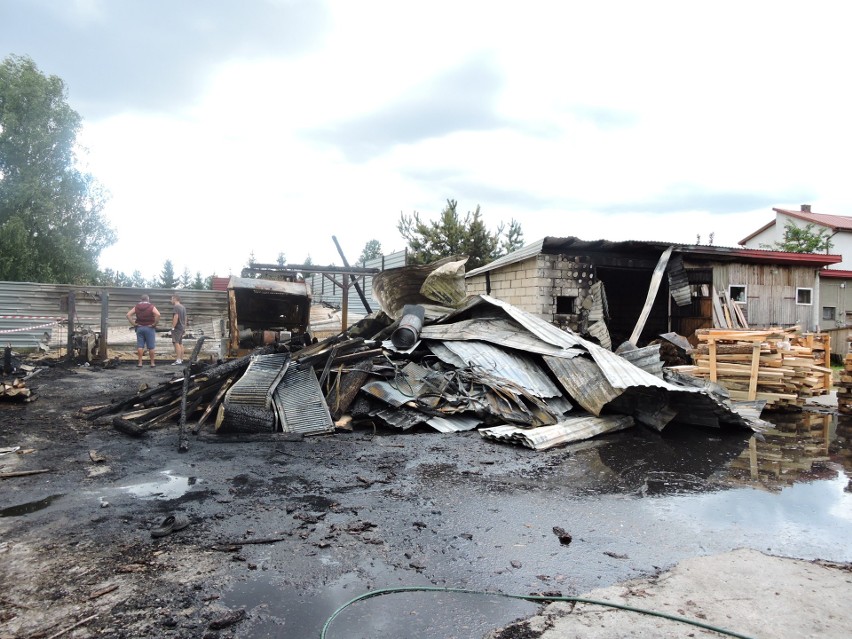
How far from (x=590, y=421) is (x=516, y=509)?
337 centimetres

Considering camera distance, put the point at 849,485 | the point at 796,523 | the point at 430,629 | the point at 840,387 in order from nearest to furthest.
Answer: the point at 430,629, the point at 796,523, the point at 849,485, the point at 840,387

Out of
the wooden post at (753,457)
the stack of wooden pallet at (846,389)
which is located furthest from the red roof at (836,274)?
the wooden post at (753,457)

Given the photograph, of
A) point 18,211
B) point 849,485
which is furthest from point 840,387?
point 18,211

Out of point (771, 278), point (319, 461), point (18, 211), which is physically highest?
point (18, 211)

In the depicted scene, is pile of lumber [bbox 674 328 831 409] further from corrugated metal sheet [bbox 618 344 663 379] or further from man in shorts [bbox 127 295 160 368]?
man in shorts [bbox 127 295 160 368]

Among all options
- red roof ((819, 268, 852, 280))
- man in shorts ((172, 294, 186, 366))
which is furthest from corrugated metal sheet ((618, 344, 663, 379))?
red roof ((819, 268, 852, 280))

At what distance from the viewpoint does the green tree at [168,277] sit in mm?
58344

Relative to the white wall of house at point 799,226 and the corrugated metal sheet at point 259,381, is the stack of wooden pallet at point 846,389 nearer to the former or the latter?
the corrugated metal sheet at point 259,381

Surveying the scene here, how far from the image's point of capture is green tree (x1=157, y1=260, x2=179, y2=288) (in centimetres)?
5834

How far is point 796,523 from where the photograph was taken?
432 centimetres

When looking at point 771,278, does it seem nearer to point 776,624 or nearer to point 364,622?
point 776,624

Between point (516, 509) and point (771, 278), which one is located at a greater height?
point (771, 278)

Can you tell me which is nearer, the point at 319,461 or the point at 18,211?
the point at 319,461

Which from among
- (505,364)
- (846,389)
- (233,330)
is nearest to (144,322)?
(233,330)
